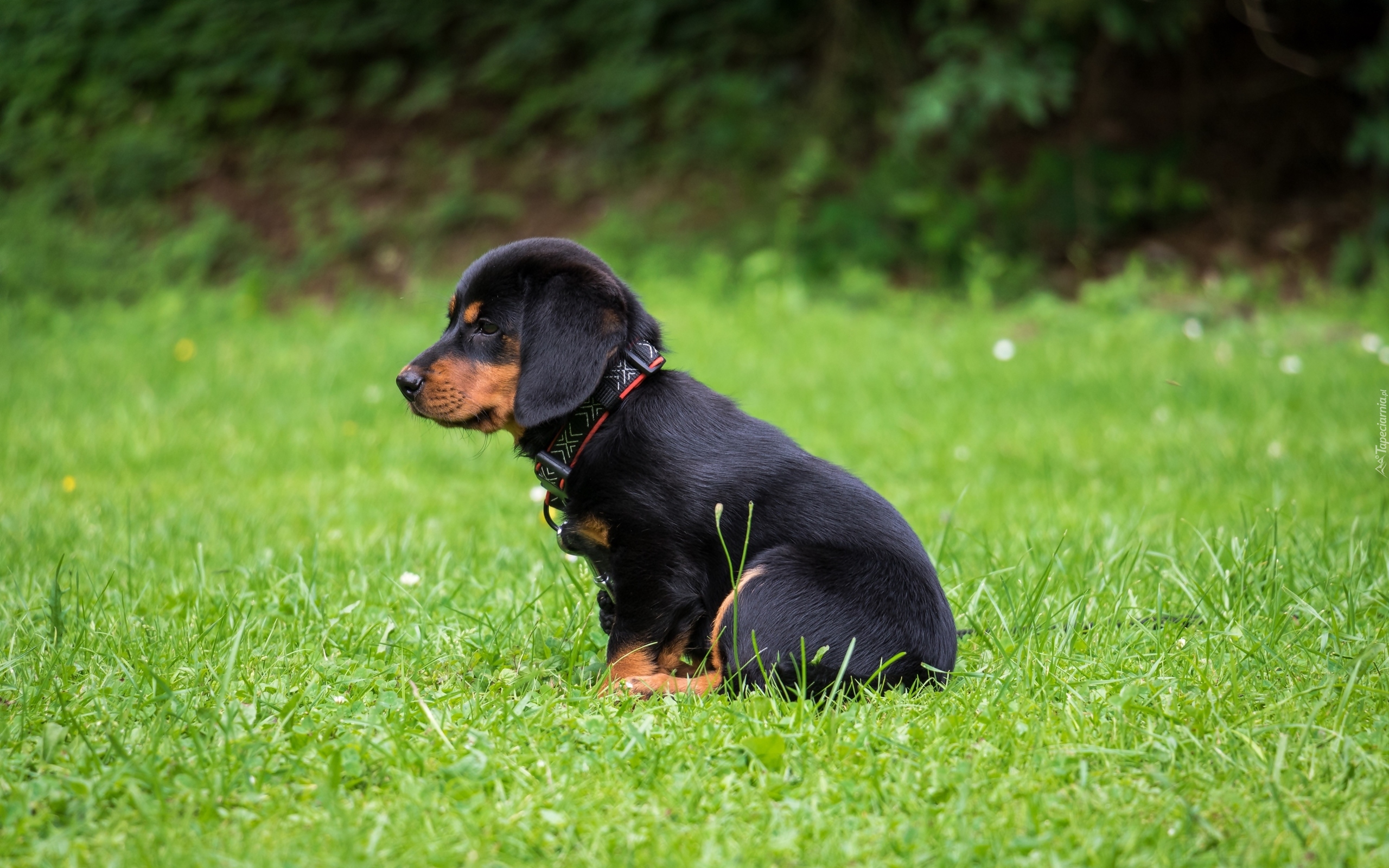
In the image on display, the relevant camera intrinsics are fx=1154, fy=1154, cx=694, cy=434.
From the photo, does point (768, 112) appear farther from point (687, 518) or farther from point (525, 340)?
point (687, 518)

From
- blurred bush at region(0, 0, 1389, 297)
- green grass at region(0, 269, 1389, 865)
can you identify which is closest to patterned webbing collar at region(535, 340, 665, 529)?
green grass at region(0, 269, 1389, 865)

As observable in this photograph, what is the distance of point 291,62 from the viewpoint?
11523mm

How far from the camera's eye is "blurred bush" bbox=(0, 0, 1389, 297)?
958cm

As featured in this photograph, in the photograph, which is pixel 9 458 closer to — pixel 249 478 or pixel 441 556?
pixel 249 478

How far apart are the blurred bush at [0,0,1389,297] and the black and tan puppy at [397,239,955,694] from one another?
619 centimetres

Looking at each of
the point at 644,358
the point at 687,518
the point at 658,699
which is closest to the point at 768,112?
the point at 644,358

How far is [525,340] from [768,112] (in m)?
8.53

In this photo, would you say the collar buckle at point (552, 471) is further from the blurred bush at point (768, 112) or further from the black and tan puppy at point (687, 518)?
the blurred bush at point (768, 112)

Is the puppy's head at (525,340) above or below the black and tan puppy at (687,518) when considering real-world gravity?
above

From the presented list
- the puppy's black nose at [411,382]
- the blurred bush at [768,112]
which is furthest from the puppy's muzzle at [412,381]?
the blurred bush at [768,112]

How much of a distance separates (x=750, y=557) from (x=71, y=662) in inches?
66.4

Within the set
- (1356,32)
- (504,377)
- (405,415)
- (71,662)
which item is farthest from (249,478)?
(1356,32)

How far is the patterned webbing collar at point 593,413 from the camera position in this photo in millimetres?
2820

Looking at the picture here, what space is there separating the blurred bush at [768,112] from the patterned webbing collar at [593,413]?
6.20m
